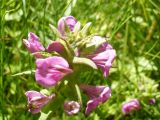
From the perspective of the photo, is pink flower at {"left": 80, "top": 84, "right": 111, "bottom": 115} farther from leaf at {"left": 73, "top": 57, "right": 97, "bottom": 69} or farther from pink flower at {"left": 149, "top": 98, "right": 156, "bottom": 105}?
pink flower at {"left": 149, "top": 98, "right": 156, "bottom": 105}

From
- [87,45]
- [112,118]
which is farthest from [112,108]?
[87,45]

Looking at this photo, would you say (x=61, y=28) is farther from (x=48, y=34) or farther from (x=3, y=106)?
(x=48, y=34)

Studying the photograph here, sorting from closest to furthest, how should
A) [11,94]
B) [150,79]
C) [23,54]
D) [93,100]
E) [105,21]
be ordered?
1. [93,100]
2. [23,54]
3. [11,94]
4. [150,79]
5. [105,21]

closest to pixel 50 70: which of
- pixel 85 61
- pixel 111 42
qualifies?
pixel 85 61

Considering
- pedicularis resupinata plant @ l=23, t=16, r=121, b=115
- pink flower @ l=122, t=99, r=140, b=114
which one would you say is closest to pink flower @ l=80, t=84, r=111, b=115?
pedicularis resupinata plant @ l=23, t=16, r=121, b=115

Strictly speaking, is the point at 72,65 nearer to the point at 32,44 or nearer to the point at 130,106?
the point at 32,44

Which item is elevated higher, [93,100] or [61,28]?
[61,28]
